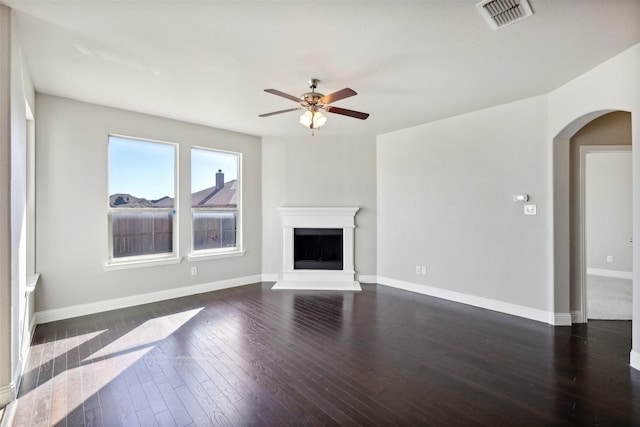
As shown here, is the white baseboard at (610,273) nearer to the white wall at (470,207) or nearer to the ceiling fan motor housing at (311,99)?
the white wall at (470,207)

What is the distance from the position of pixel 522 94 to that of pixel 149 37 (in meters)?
3.99

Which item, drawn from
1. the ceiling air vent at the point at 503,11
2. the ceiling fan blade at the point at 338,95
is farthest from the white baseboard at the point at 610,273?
the ceiling fan blade at the point at 338,95

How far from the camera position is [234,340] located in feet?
9.96

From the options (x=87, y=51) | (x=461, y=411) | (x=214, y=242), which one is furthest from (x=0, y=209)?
(x=461, y=411)

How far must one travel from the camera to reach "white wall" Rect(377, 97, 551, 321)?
3.64m

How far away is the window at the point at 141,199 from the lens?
406cm

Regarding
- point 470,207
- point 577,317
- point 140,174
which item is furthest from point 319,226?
point 577,317

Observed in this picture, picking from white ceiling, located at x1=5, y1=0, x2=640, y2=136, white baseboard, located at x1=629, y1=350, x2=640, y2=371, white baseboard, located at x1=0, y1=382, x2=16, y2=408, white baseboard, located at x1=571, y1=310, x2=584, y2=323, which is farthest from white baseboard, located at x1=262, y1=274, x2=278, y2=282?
white baseboard, located at x1=629, y1=350, x2=640, y2=371

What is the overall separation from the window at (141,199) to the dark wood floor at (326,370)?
3.20 ft

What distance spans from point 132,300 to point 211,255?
4.13ft

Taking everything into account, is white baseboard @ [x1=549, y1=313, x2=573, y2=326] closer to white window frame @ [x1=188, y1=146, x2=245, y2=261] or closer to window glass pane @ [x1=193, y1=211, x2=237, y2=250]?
white window frame @ [x1=188, y1=146, x2=245, y2=261]

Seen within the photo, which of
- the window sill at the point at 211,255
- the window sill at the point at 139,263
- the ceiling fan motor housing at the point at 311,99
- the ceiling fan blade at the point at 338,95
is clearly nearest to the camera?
the ceiling fan blade at the point at 338,95

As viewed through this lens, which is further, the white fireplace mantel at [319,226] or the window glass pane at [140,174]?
the white fireplace mantel at [319,226]

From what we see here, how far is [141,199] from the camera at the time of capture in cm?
428
